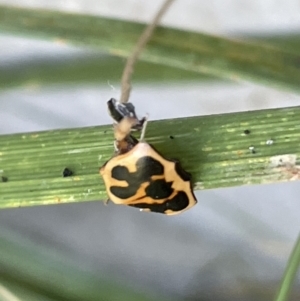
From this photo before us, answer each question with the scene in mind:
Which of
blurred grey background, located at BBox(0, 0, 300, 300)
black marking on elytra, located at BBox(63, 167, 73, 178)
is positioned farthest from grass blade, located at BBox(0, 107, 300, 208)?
blurred grey background, located at BBox(0, 0, 300, 300)

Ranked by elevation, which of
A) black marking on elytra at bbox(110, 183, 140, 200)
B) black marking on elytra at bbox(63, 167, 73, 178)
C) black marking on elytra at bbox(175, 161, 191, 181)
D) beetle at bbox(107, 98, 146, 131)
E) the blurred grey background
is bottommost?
black marking on elytra at bbox(110, 183, 140, 200)

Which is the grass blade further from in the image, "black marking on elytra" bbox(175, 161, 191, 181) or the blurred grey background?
the blurred grey background

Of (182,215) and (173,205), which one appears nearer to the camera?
(173,205)

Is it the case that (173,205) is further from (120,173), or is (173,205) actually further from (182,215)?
(182,215)

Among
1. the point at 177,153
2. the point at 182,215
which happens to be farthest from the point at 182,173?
the point at 182,215

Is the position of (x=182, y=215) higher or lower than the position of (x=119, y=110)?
higher

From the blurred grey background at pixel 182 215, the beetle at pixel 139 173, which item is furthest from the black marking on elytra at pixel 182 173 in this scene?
the blurred grey background at pixel 182 215

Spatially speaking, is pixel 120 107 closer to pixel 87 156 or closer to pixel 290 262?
pixel 87 156
